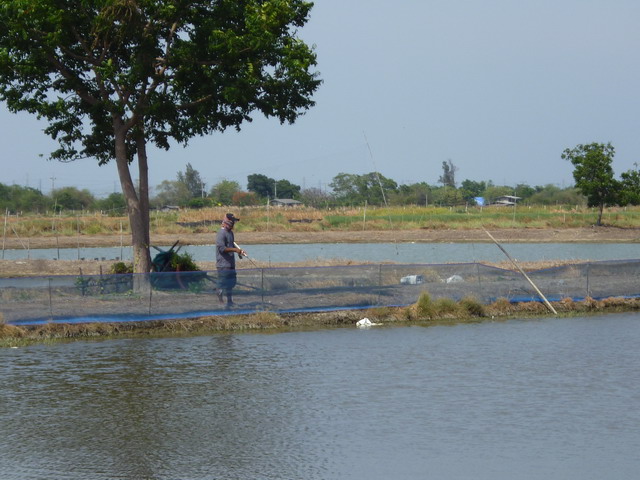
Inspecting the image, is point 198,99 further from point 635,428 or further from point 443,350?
point 635,428

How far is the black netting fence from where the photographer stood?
18.3 m

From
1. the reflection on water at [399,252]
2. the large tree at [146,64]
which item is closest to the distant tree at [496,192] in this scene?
the reflection on water at [399,252]

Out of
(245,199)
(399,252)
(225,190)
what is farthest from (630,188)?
(225,190)

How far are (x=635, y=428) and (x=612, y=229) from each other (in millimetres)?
54114

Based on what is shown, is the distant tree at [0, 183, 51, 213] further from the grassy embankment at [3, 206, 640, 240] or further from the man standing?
the man standing

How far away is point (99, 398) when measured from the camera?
12.8 metres

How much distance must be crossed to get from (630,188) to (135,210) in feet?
164

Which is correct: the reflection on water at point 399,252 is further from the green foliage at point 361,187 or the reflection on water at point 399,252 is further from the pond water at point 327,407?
the green foliage at point 361,187

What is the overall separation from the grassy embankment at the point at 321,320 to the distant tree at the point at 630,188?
43684 mm

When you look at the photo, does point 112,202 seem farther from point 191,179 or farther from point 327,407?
point 327,407

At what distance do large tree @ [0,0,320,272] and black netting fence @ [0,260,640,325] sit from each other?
13.7 ft

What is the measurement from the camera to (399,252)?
47.1m

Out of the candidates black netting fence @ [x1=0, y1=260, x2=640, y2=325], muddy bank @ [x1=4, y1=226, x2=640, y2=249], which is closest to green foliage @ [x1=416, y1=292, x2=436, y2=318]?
black netting fence @ [x1=0, y1=260, x2=640, y2=325]

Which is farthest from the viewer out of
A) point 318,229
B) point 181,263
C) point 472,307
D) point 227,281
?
point 318,229
